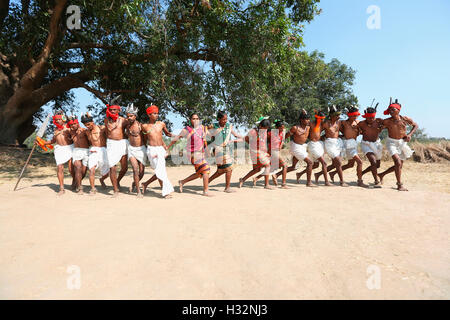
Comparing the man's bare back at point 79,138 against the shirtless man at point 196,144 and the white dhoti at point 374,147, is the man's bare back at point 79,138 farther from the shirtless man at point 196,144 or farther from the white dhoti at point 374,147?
the white dhoti at point 374,147

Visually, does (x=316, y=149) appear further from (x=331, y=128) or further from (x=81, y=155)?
(x=81, y=155)

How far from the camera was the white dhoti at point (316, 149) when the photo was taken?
7262 mm

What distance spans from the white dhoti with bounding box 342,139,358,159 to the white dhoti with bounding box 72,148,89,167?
6096 mm

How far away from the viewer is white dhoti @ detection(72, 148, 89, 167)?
20.8 feet

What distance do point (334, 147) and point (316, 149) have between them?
474 millimetres

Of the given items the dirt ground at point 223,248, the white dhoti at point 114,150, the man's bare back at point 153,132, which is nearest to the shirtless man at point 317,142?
the dirt ground at point 223,248

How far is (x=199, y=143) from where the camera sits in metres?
6.23

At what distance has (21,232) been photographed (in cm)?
349

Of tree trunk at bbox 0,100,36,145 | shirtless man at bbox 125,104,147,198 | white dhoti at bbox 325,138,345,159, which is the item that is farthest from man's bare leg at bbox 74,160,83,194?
tree trunk at bbox 0,100,36,145

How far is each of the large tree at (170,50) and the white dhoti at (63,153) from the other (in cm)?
329

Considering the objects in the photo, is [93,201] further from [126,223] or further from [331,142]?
[331,142]

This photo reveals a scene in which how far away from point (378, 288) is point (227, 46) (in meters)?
8.14

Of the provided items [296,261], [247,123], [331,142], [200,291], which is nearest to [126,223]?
[200,291]

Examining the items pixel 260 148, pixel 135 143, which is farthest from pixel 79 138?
pixel 260 148
